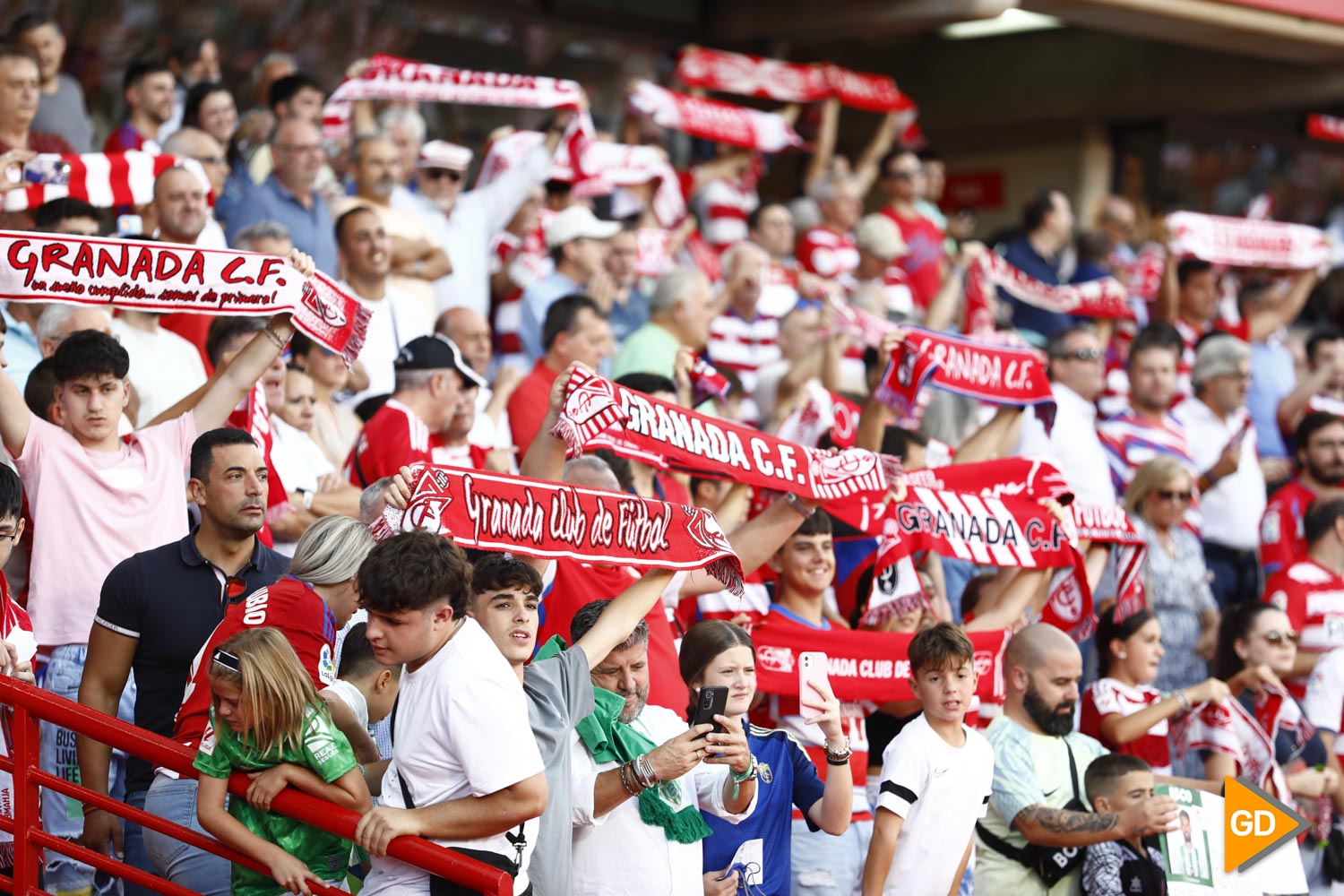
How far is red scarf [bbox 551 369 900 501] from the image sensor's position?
5.93 m

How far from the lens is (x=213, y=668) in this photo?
459cm

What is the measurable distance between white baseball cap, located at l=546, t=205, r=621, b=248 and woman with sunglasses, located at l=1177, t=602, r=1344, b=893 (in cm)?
414

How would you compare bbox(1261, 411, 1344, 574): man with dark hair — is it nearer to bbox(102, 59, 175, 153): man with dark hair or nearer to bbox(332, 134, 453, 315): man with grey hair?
bbox(332, 134, 453, 315): man with grey hair

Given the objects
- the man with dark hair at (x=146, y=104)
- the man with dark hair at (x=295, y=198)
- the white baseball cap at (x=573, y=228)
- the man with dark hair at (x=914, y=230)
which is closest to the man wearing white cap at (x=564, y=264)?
the white baseball cap at (x=573, y=228)

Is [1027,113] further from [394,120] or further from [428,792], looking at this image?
[428,792]

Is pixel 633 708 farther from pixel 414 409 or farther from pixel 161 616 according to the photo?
pixel 414 409

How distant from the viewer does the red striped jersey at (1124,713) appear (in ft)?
24.0

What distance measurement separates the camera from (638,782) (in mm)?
5027

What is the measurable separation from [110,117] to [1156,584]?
24.4 feet

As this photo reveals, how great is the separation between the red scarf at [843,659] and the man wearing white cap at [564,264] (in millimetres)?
3647

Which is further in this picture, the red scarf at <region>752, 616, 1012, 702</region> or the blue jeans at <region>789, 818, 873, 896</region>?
the red scarf at <region>752, 616, 1012, 702</region>

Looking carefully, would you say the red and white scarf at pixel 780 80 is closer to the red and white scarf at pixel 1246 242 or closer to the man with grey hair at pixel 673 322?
the red and white scarf at pixel 1246 242

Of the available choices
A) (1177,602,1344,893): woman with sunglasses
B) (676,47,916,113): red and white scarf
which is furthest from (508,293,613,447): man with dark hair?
(676,47,916,113): red and white scarf

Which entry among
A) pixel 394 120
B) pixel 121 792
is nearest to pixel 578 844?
pixel 121 792
